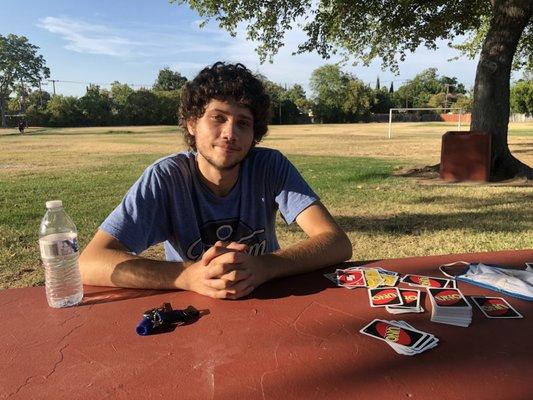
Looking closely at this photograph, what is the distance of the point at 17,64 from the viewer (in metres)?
85.1

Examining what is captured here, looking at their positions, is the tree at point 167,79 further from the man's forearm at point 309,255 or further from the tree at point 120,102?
the man's forearm at point 309,255

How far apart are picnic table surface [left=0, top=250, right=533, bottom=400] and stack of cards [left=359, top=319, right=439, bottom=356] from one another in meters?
0.02

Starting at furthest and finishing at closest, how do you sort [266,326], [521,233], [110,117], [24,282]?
1. [110,117]
2. [521,233]
3. [24,282]
4. [266,326]

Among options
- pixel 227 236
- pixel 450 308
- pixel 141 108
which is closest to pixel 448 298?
pixel 450 308

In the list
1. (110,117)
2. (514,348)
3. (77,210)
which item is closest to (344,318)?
(514,348)

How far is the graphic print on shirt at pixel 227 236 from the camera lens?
2.37m

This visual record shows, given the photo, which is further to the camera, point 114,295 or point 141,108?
point 141,108

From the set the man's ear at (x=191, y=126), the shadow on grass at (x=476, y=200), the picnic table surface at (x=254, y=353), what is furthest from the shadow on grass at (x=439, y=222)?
the picnic table surface at (x=254, y=353)

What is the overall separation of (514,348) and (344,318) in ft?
1.55

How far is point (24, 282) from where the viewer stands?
4402 mm

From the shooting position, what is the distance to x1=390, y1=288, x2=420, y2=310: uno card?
1578mm

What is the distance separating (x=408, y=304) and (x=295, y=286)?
0.43m

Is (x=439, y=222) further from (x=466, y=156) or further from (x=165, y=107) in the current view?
(x=165, y=107)

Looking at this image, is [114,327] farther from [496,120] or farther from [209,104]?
[496,120]
